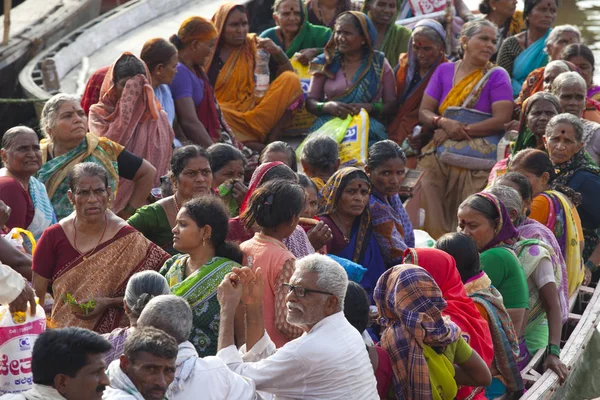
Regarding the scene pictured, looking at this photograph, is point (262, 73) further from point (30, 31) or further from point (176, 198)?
point (30, 31)

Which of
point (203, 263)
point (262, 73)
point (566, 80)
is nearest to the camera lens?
point (203, 263)

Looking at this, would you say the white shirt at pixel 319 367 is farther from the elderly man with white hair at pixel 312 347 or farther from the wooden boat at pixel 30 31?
the wooden boat at pixel 30 31

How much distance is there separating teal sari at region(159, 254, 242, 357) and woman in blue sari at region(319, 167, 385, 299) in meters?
1.28

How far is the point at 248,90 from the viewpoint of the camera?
29.9 feet

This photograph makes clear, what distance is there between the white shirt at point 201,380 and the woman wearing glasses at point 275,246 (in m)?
0.80

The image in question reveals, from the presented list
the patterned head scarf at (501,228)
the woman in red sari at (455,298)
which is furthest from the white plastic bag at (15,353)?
the patterned head scarf at (501,228)

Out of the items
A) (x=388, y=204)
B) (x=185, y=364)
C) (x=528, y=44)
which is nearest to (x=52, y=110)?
(x=388, y=204)

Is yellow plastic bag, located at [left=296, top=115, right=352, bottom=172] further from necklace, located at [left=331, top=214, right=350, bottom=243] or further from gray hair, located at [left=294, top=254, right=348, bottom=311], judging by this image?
gray hair, located at [left=294, top=254, right=348, bottom=311]

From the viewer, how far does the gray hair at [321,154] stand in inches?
273

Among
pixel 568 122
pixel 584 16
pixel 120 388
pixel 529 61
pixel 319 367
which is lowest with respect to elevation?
pixel 584 16

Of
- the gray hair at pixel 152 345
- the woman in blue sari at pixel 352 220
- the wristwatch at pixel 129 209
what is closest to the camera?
the gray hair at pixel 152 345

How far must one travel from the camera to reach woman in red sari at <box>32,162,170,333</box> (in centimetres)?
539

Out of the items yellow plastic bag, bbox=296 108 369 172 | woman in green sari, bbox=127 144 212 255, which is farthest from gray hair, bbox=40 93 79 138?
yellow plastic bag, bbox=296 108 369 172

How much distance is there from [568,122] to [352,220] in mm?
2023
